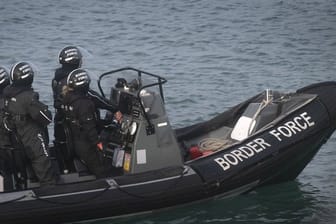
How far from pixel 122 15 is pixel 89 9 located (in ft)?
4.56

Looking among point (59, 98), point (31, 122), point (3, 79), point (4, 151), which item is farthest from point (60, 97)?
point (4, 151)

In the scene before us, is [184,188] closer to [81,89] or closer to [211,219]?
[211,219]

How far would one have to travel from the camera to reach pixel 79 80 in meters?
10.1

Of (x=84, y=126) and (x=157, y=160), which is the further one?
(x=157, y=160)

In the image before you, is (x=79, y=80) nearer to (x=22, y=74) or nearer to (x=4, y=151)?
(x=22, y=74)

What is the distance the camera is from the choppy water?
1139 cm

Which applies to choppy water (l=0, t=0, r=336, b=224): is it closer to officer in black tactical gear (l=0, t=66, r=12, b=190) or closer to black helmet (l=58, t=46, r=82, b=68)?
officer in black tactical gear (l=0, t=66, r=12, b=190)

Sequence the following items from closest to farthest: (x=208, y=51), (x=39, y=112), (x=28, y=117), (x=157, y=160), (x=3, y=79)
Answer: (x=39, y=112) < (x=28, y=117) < (x=3, y=79) < (x=157, y=160) < (x=208, y=51)

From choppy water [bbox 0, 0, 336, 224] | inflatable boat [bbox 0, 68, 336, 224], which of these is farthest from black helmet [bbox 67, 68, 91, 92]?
choppy water [bbox 0, 0, 336, 224]

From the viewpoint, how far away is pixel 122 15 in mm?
24297

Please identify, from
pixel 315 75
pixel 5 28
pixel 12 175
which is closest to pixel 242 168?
pixel 12 175

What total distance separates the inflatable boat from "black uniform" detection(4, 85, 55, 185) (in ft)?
0.66

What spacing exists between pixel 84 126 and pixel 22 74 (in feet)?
2.84

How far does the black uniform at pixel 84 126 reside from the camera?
10156 mm
